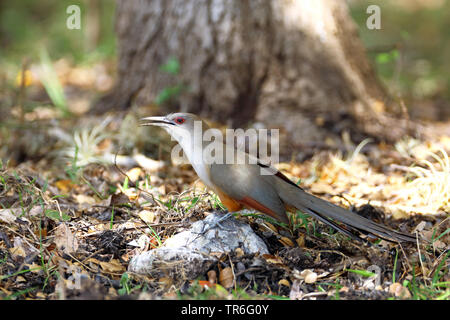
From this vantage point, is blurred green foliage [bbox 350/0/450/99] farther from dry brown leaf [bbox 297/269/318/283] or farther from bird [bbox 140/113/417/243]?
dry brown leaf [bbox 297/269/318/283]

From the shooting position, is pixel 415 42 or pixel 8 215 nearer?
pixel 8 215

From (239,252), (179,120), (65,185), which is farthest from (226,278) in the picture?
(65,185)

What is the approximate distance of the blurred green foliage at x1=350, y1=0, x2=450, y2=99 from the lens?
827cm

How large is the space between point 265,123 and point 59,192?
240 cm

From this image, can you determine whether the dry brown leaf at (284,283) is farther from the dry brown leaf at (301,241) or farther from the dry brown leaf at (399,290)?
the dry brown leaf at (399,290)

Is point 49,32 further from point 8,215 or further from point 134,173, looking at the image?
point 8,215

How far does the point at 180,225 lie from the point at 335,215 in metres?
1.11

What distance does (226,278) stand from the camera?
9.80 feet

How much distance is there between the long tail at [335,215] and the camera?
3.06 metres

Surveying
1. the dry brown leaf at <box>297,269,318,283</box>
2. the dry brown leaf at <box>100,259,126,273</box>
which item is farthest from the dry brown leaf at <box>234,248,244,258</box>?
the dry brown leaf at <box>100,259,126,273</box>

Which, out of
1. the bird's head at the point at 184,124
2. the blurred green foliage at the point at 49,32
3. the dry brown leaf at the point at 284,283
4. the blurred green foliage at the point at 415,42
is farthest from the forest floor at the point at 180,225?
the blurred green foliage at the point at 49,32

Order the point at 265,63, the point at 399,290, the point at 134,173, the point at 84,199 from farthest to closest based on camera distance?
1. the point at 265,63
2. the point at 134,173
3. the point at 84,199
4. the point at 399,290

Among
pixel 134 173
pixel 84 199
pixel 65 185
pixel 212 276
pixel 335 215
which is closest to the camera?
pixel 212 276
